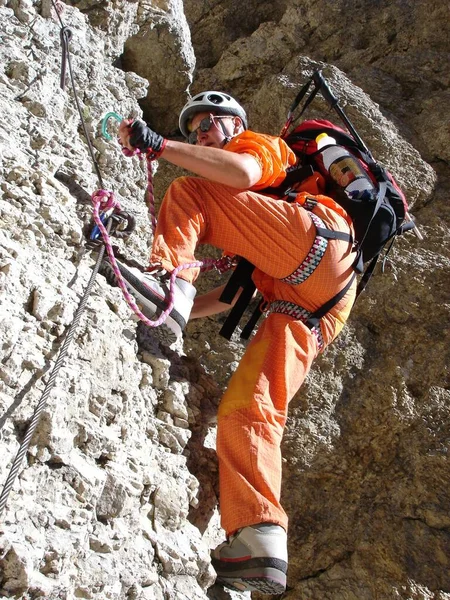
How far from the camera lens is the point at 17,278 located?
282 centimetres

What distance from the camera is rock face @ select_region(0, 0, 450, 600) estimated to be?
2.58 metres

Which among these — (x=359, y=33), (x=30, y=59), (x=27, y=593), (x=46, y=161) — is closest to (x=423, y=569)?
(x=27, y=593)

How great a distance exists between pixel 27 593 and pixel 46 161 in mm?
2247

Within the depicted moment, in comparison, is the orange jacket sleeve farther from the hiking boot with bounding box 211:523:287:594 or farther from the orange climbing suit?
the hiking boot with bounding box 211:523:287:594

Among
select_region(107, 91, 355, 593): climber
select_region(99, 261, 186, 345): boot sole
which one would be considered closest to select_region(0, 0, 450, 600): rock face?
select_region(99, 261, 186, 345): boot sole

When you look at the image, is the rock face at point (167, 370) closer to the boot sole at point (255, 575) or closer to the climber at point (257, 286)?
the boot sole at point (255, 575)

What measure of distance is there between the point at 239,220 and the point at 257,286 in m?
0.65

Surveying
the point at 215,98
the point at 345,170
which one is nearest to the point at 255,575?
the point at 345,170

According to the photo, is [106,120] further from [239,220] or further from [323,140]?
[323,140]

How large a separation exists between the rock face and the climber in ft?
0.80

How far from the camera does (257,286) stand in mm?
4152

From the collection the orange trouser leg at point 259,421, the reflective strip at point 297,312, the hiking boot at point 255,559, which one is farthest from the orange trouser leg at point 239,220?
the hiking boot at point 255,559

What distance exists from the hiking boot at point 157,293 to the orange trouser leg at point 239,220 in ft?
0.45

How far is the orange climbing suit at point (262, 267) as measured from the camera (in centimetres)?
329
